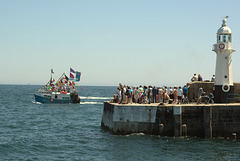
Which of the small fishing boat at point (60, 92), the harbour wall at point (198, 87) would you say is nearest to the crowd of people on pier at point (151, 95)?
the harbour wall at point (198, 87)

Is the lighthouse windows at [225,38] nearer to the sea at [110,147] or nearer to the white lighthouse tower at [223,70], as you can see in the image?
the white lighthouse tower at [223,70]

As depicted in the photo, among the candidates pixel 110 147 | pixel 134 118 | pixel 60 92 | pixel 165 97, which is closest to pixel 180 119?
pixel 165 97

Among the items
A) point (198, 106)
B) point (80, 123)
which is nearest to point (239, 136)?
point (198, 106)

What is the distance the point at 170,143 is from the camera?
25.9 m

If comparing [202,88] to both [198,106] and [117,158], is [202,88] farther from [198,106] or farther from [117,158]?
[117,158]

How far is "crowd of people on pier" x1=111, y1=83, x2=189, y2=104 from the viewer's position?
1145 inches

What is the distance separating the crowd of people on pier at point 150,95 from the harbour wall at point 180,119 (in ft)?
5.48

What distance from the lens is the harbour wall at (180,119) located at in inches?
1068

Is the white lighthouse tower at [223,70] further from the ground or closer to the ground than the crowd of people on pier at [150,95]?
further from the ground

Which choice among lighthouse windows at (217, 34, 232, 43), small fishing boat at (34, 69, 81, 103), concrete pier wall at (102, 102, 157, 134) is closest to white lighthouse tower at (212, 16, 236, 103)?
lighthouse windows at (217, 34, 232, 43)

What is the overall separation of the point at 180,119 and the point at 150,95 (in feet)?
12.9

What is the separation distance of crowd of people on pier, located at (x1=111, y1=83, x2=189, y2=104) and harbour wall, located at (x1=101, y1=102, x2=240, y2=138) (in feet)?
5.48

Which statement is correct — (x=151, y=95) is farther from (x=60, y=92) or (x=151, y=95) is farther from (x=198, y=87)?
(x=60, y=92)

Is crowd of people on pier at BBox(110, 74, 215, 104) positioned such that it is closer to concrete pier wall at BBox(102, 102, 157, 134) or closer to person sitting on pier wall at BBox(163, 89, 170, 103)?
person sitting on pier wall at BBox(163, 89, 170, 103)
